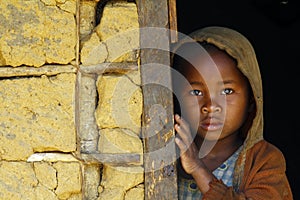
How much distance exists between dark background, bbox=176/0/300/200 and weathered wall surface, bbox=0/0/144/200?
2777 millimetres

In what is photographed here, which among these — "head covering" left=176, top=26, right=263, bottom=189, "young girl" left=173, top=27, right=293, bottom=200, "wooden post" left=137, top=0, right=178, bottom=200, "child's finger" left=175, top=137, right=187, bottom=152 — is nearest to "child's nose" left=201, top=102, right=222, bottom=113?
"young girl" left=173, top=27, right=293, bottom=200

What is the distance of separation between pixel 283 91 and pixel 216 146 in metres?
2.39

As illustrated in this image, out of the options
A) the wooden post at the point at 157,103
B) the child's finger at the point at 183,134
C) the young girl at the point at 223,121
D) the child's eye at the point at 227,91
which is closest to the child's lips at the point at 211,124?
the young girl at the point at 223,121

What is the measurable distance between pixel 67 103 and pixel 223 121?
0.81m

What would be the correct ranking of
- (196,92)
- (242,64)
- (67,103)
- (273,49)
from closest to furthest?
(67,103) < (242,64) < (196,92) < (273,49)

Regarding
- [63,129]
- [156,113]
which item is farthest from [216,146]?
[63,129]

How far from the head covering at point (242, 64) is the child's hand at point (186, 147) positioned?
22 cm

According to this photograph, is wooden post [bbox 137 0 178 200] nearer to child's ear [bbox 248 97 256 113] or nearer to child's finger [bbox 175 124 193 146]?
child's finger [bbox 175 124 193 146]

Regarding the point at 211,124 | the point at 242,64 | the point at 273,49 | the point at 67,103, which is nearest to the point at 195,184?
the point at 211,124

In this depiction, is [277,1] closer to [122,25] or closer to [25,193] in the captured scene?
[122,25]

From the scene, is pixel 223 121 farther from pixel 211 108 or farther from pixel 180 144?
pixel 180 144

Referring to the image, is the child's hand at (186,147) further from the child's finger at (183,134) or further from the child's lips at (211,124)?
the child's lips at (211,124)

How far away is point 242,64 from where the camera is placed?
2979 millimetres

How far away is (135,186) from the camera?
2.56 meters
